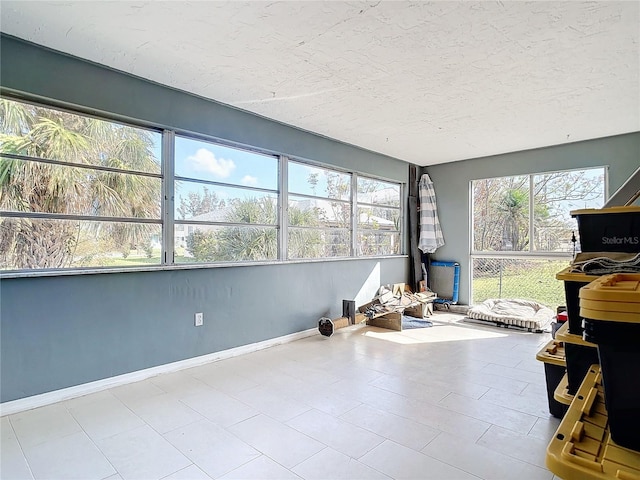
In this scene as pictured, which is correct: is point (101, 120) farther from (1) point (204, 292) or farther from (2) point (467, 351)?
(2) point (467, 351)

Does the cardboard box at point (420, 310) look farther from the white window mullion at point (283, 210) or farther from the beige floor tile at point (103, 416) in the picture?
the beige floor tile at point (103, 416)

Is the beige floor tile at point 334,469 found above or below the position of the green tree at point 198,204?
below

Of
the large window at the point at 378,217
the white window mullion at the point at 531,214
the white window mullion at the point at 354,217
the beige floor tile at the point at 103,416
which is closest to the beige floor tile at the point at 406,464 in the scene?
the beige floor tile at the point at 103,416

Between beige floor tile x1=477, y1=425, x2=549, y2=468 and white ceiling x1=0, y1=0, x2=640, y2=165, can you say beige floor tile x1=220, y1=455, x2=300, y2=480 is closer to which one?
beige floor tile x1=477, y1=425, x2=549, y2=468

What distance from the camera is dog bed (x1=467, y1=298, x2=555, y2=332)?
470cm

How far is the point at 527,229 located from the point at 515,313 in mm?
1341

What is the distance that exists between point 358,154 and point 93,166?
11.5ft

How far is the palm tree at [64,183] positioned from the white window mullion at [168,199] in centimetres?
8

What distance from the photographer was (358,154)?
17.3 ft

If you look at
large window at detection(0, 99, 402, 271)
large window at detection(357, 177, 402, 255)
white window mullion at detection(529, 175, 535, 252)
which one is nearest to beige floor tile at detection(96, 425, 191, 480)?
large window at detection(0, 99, 402, 271)

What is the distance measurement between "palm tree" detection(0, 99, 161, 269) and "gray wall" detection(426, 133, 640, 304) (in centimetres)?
484

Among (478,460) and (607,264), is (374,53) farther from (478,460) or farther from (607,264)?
(478,460)

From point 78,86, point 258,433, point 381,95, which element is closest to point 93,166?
point 78,86

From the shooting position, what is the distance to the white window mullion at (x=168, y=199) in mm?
3215
